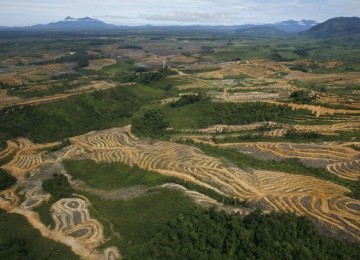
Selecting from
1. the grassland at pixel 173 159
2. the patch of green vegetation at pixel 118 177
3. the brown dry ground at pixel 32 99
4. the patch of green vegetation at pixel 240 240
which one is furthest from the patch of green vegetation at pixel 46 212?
the brown dry ground at pixel 32 99

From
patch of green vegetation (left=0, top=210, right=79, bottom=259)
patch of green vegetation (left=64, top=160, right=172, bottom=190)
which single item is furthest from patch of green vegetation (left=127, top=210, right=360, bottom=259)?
patch of green vegetation (left=64, top=160, right=172, bottom=190)

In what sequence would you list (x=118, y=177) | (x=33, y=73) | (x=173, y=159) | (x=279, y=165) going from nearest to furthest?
(x=118, y=177) → (x=279, y=165) → (x=173, y=159) → (x=33, y=73)

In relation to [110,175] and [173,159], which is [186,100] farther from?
[110,175]

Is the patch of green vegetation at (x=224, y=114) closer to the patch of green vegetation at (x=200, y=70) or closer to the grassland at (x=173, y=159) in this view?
the grassland at (x=173, y=159)

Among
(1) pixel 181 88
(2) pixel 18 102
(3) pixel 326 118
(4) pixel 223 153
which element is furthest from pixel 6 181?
(1) pixel 181 88

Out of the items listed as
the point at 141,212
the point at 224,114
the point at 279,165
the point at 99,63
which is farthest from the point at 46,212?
the point at 99,63

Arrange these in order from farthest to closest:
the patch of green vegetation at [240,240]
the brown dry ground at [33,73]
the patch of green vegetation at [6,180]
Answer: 1. the brown dry ground at [33,73]
2. the patch of green vegetation at [6,180]
3. the patch of green vegetation at [240,240]
